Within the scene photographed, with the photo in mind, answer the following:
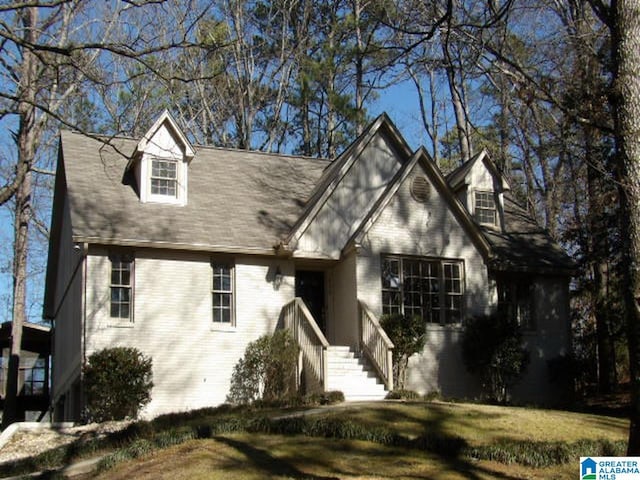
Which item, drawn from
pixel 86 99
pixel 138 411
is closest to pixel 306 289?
pixel 138 411

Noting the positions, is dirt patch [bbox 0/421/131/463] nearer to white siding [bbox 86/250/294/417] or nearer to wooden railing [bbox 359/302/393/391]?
white siding [bbox 86/250/294/417]

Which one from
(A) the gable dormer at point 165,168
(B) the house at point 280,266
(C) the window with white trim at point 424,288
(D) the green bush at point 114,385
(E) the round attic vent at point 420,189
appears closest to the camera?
(D) the green bush at point 114,385

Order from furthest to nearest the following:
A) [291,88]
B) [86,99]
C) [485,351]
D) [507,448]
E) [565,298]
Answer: [291,88] < [86,99] < [565,298] < [485,351] < [507,448]

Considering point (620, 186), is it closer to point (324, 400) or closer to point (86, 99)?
point (324, 400)

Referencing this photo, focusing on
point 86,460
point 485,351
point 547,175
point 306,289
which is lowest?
point 86,460

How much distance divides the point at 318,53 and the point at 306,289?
1844 cm

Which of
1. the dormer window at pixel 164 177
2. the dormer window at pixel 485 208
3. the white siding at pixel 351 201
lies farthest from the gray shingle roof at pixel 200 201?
the dormer window at pixel 485 208

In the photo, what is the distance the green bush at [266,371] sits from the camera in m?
20.5

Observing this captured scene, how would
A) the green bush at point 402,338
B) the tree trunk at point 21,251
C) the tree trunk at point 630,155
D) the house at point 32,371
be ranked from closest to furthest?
1. the tree trunk at point 630,155
2. the green bush at point 402,338
3. the tree trunk at point 21,251
4. the house at point 32,371

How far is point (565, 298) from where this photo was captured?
2539 cm

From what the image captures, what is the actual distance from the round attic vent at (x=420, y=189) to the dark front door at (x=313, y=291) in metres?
3.34

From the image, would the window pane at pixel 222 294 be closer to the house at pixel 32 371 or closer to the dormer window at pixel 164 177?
the dormer window at pixel 164 177

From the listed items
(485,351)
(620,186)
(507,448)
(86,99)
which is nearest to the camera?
(620,186)

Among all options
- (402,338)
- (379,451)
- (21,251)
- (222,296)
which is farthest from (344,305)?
(21,251)
